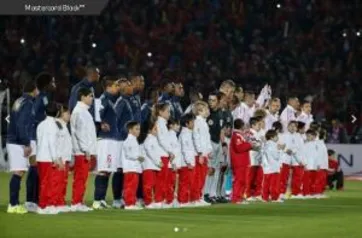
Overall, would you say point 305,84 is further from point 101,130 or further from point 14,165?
point 14,165

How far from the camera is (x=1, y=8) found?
75.4 feet

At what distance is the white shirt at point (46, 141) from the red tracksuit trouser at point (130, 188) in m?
2.12

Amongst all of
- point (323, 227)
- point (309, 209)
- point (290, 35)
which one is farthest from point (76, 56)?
point (323, 227)

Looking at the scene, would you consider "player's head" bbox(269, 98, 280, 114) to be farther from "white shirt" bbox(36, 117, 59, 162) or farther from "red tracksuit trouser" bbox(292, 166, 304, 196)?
"white shirt" bbox(36, 117, 59, 162)

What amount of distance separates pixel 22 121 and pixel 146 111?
4.20 meters

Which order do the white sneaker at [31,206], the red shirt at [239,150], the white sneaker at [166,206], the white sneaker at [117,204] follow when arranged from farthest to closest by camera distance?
the red shirt at [239,150], the white sneaker at [166,206], the white sneaker at [117,204], the white sneaker at [31,206]

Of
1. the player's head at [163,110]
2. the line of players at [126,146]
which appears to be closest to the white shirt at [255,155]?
the line of players at [126,146]

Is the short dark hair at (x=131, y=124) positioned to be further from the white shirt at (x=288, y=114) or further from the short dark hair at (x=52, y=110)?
the white shirt at (x=288, y=114)

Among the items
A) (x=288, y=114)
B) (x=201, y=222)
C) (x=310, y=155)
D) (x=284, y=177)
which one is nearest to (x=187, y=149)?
(x=284, y=177)

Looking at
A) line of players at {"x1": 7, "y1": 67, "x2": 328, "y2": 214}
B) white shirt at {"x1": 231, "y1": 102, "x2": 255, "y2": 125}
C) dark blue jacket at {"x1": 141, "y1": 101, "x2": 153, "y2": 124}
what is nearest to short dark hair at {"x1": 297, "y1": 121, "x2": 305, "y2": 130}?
white shirt at {"x1": 231, "y1": 102, "x2": 255, "y2": 125}

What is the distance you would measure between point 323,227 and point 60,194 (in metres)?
4.65

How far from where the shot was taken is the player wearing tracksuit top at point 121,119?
23344 mm

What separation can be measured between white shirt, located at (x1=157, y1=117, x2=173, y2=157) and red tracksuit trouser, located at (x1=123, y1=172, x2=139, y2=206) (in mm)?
1037

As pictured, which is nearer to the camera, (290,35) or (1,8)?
(1,8)
